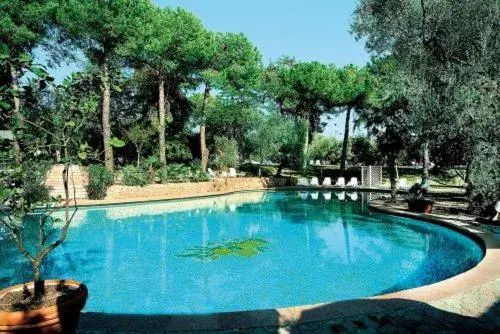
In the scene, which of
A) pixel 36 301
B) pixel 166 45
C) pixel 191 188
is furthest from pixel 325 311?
pixel 166 45

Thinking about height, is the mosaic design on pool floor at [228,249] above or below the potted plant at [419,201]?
below

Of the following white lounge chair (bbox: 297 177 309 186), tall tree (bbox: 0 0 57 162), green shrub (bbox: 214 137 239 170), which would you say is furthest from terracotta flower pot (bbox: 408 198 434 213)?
tall tree (bbox: 0 0 57 162)

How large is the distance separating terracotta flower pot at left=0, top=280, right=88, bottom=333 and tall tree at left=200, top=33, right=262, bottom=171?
24.7m

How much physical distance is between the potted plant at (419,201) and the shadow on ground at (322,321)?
9481 millimetres

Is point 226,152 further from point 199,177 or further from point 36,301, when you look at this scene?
point 36,301

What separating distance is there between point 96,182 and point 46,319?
17054mm

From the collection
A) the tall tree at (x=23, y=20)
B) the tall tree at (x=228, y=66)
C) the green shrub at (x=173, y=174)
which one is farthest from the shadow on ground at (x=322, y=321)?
the tall tree at (x=228, y=66)

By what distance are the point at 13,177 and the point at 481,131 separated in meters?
12.0

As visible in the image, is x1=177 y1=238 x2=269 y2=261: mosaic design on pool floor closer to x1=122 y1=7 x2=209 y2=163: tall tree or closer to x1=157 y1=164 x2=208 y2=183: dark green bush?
x1=157 y1=164 x2=208 y2=183: dark green bush

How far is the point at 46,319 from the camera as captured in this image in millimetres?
3678

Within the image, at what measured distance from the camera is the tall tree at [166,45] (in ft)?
78.4

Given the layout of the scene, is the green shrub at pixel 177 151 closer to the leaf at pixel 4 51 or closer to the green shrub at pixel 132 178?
the green shrub at pixel 132 178

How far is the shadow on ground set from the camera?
4438 mm

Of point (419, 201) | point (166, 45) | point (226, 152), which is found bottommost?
point (419, 201)
